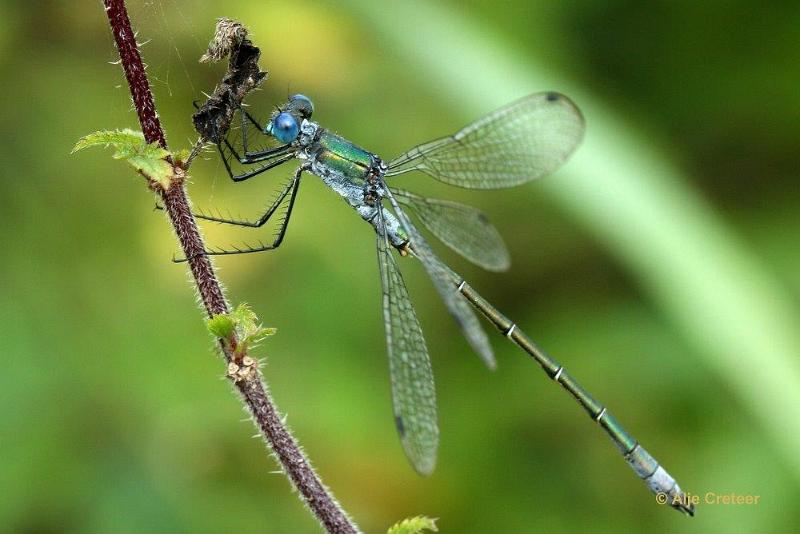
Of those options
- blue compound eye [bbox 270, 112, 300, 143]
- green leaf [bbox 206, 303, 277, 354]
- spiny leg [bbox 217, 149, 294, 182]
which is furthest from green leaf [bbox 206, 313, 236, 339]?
blue compound eye [bbox 270, 112, 300, 143]

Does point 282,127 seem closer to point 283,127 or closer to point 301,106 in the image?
point 283,127

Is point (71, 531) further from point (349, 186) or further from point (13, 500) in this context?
point (349, 186)

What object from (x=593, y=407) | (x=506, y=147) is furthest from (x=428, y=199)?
(x=593, y=407)

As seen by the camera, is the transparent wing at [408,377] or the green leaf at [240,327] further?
the transparent wing at [408,377]

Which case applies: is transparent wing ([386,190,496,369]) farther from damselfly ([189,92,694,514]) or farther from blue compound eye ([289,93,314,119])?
blue compound eye ([289,93,314,119])

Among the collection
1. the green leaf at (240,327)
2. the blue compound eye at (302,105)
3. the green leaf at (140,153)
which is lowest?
the green leaf at (240,327)

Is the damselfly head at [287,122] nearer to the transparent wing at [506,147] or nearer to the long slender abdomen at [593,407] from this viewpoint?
the transparent wing at [506,147]

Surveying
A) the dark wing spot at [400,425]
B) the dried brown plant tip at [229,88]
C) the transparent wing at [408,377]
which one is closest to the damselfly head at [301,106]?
the transparent wing at [408,377]
